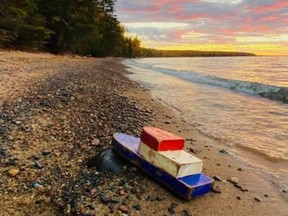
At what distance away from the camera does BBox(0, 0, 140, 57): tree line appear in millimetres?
25656

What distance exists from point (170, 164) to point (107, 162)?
1072 mm

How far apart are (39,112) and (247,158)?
444 cm

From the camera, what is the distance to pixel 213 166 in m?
5.53

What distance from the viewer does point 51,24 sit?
36250 mm

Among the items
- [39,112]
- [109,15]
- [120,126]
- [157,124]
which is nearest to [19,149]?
[39,112]

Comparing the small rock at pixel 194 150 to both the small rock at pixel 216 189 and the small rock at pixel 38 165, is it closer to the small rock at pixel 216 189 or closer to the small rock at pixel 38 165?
the small rock at pixel 216 189

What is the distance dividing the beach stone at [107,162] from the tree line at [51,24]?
2311 cm

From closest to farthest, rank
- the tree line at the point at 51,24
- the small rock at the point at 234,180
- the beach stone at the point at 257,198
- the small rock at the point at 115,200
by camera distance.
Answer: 1. the small rock at the point at 115,200
2. the beach stone at the point at 257,198
3. the small rock at the point at 234,180
4. the tree line at the point at 51,24

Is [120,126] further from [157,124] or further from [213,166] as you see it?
[213,166]

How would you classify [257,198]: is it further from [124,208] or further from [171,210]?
[124,208]

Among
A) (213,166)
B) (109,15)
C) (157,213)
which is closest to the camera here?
(157,213)

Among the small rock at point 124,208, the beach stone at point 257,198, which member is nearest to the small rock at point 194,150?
the beach stone at point 257,198

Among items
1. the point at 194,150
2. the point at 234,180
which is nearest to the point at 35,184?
the point at 234,180

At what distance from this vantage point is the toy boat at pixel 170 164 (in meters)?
4.01
